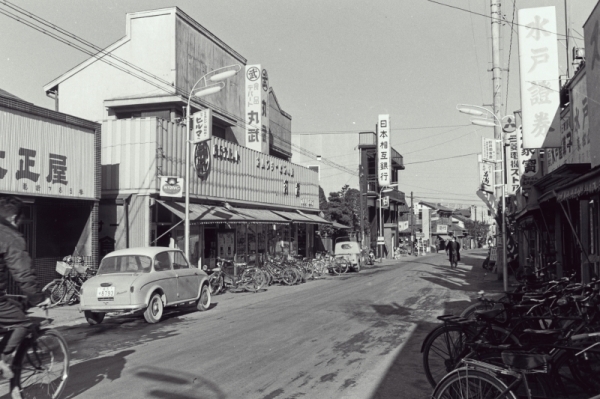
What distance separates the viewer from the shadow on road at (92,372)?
20.8 feet

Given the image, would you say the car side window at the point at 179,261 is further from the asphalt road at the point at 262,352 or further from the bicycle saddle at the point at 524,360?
the bicycle saddle at the point at 524,360

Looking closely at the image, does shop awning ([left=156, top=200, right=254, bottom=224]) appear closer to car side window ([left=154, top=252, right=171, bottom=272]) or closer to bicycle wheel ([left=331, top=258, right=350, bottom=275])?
car side window ([left=154, top=252, right=171, bottom=272])

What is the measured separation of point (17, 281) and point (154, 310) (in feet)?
23.4

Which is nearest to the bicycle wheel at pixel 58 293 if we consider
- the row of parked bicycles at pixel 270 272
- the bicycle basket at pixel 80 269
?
the bicycle basket at pixel 80 269

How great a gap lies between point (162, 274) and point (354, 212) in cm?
3762

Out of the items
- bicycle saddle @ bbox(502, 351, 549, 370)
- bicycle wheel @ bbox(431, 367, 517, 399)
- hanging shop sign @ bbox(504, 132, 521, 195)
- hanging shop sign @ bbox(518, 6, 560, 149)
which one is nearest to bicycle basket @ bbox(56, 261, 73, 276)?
hanging shop sign @ bbox(518, 6, 560, 149)

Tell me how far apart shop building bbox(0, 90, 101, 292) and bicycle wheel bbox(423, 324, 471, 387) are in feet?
39.6

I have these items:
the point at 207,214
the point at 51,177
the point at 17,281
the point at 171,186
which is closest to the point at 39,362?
the point at 17,281

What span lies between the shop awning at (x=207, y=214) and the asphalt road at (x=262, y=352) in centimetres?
505

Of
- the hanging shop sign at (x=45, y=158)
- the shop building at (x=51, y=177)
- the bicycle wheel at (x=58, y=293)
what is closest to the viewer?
the hanging shop sign at (x=45, y=158)

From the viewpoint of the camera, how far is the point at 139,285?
11.5m

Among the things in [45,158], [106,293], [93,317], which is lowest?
[93,317]

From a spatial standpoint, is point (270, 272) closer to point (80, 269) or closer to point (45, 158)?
point (80, 269)

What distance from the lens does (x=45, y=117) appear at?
15.5 m
